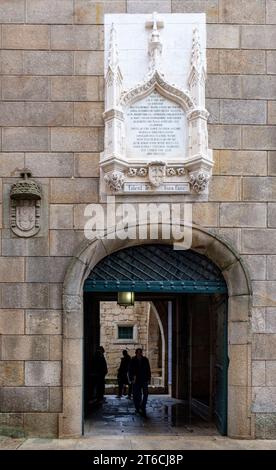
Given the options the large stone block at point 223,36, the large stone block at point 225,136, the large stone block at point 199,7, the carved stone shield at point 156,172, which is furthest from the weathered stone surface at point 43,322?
the large stone block at point 199,7

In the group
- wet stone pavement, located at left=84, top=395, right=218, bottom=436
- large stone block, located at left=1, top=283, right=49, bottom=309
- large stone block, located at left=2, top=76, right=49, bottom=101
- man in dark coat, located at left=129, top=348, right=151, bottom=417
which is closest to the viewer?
large stone block, located at left=1, top=283, right=49, bottom=309

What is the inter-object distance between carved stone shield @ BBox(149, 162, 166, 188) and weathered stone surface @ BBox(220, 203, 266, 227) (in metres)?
0.96

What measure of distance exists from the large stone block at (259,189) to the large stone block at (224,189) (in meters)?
0.11

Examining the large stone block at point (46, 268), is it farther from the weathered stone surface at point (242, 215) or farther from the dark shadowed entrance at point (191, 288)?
the weathered stone surface at point (242, 215)

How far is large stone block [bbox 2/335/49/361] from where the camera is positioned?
27.4ft

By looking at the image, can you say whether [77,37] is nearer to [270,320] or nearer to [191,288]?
[191,288]

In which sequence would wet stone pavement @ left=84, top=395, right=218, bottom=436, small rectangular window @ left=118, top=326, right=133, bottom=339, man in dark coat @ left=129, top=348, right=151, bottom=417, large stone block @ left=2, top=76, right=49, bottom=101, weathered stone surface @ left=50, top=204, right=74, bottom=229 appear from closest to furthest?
weathered stone surface @ left=50, top=204, right=74, bottom=229 < large stone block @ left=2, top=76, right=49, bottom=101 < wet stone pavement @ left=84, top=395, right=218, bottom=436 < man in dark coat @ left=129, top=348, right=151, bottom=417 < small rectangular window @ left=118, top=326, right=133, bottom=339

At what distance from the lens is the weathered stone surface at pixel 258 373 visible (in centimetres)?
836

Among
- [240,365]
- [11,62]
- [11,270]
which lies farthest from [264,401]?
[11,62]

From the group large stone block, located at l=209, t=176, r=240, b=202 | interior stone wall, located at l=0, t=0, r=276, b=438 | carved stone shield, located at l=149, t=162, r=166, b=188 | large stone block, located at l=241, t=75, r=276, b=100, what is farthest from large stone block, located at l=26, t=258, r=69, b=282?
large stone block, located at l=241, t=75, r=276, b=100

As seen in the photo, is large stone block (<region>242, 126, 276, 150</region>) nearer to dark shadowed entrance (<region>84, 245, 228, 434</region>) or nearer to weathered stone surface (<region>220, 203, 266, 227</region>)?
weathered stone surface (<region>220, 203, 266, 227</region>)

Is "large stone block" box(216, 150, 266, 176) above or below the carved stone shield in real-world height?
above

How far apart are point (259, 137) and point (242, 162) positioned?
0.44m

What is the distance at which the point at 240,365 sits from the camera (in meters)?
8.41
